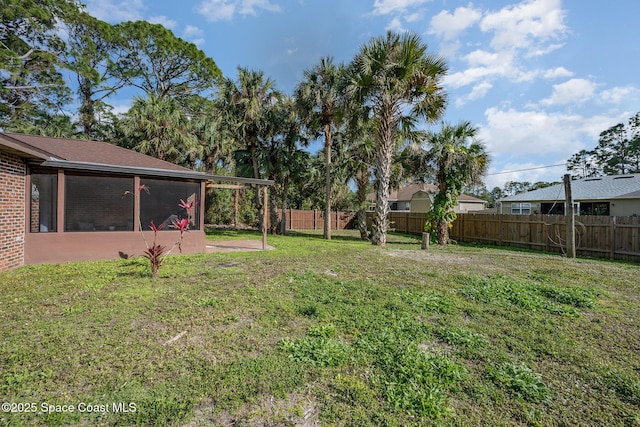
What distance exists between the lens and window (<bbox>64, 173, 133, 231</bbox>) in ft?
25.7

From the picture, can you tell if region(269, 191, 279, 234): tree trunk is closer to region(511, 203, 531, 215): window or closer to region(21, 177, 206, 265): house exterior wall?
region(21, 177, 206, 265): house exterior wall

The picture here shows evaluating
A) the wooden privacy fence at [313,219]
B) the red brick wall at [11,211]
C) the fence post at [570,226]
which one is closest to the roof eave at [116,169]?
the red brick wall at [11,211]

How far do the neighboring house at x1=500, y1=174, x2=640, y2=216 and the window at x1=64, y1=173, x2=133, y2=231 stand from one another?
19.4m

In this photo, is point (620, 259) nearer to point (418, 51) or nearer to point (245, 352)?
point (418, 51)

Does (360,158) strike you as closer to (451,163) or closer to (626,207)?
(451,163)

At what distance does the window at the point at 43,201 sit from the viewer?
7365mm

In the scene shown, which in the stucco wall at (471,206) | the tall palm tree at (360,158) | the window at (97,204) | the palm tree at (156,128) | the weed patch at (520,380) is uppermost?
Result: the palm tree at (156,128)

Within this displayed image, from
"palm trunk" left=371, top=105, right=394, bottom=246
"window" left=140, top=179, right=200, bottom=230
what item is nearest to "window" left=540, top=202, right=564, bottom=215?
"palm trunk" left=371, top=105, right=394, bottom=246

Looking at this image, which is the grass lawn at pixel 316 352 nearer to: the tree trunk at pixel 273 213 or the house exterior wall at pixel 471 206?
the tree trunk at pixel 273 213

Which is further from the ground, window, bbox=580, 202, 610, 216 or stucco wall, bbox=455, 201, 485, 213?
stucco wall, bbox=455, 201, 485, 213

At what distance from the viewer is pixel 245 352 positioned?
3.08 m

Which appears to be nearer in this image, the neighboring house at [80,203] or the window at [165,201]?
the neighboring house at [80,203]

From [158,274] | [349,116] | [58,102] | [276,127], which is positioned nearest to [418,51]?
[349,116]

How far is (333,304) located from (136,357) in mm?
2537
